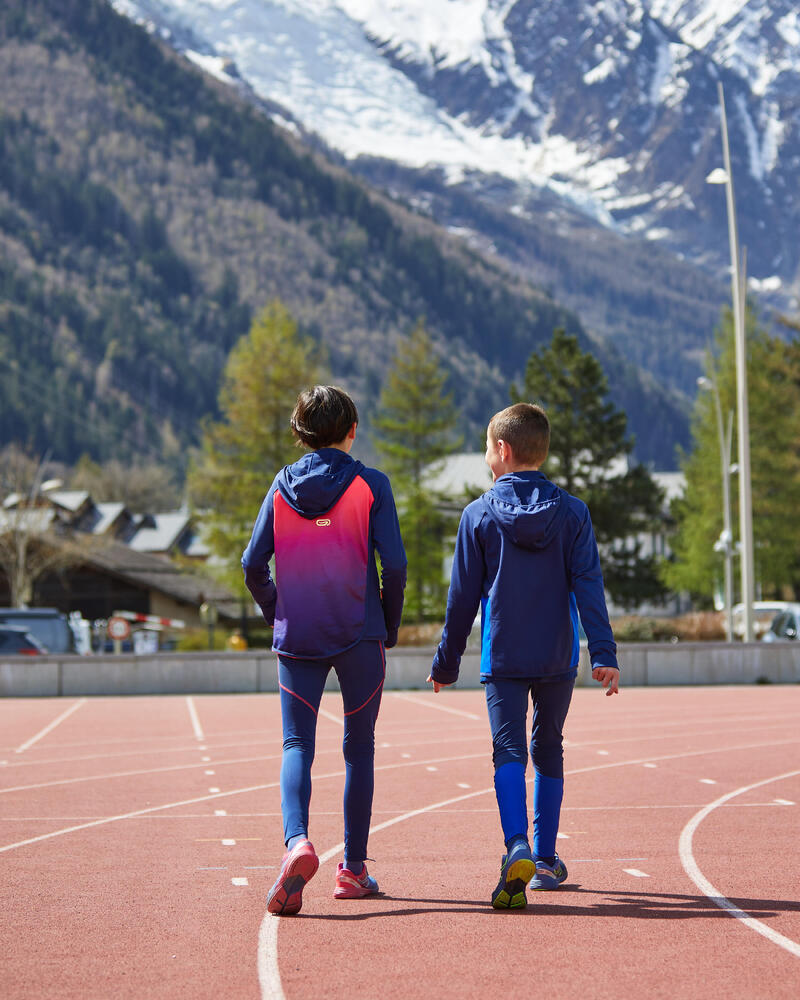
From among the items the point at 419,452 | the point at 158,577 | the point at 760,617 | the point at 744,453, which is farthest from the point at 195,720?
the point at 158,577

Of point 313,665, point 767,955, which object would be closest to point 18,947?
point 313,665

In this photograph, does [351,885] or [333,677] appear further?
[333,677]

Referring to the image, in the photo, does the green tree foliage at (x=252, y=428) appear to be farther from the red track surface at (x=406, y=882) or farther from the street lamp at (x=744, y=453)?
the red track surface at (x=406, y=882)

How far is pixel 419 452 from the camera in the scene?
58.5 metres

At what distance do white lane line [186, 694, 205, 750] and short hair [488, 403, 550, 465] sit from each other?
9.43 m

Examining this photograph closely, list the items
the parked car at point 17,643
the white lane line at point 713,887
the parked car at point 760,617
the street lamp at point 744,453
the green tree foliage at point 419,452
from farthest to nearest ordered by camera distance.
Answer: the green tree foliage at point 419,452
the parked car at point 760,617
the street lamp at point 744,453
the parked car at point 17,643
the white lane line at point 713,887

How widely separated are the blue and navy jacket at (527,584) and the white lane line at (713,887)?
1.03 meters

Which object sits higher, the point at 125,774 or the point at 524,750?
the point at 524,750

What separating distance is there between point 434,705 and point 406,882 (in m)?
16.3

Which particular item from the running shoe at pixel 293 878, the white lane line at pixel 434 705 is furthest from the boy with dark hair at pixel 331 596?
the white lane line at pixel 434 705

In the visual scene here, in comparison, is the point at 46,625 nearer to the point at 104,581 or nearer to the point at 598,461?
the point at 598,461

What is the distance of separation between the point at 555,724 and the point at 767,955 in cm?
141

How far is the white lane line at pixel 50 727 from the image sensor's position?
15.5 metres

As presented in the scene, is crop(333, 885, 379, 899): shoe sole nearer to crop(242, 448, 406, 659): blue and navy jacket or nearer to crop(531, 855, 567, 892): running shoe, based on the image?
crop(531, 855, 567, 892): running shoe
